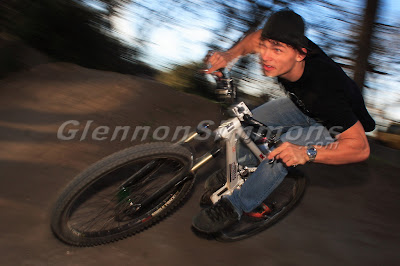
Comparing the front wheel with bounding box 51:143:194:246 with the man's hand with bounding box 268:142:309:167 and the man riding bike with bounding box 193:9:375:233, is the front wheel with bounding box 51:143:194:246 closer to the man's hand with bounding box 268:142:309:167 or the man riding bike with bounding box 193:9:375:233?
the man riding bike with bounding box 193:9:375:233

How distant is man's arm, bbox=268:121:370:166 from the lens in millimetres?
1967

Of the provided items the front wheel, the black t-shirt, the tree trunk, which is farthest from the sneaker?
the tree trunk

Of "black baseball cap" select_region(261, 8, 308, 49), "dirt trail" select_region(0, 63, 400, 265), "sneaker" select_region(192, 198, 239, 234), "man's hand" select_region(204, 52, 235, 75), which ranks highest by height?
"black baseball cap" select_region(261, 8, 308, 49)

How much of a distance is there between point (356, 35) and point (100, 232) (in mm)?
4816

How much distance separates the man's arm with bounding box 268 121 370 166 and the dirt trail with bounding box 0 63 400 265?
1011 millimetres

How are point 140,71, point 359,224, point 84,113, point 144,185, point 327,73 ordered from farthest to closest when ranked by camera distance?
point 140,71
point 84,113
point 359,224
point 144,185
point 327,73

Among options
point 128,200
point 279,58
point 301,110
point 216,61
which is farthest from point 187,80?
point 279,58

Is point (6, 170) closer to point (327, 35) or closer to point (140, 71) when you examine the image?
point (140, 71)

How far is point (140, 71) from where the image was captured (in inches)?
218

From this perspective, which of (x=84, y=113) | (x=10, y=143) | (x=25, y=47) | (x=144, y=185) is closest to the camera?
(x=144, y=185)

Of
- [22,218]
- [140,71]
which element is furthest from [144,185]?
[140,71]

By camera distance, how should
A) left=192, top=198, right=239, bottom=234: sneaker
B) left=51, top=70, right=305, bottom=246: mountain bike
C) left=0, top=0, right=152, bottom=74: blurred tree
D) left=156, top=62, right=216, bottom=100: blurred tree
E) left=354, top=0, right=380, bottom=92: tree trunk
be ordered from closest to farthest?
left=51, top=70, right=305, bottom=246: mountain bike
left=192, top=198, right=239, bottom=234: sneaker
left=0, top=0, right=152, bottom=74: blurred tree
left=354, top=0, right=380, bottom=92: tree trunk
left=156, top=62, right=216, bottom=100: blurred tree

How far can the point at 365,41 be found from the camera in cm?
512

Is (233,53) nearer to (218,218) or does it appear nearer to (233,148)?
(233,148)
